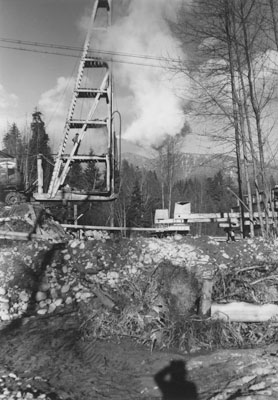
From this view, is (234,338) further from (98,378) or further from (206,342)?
(98,378)

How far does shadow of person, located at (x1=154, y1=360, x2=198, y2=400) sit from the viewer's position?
4094mm

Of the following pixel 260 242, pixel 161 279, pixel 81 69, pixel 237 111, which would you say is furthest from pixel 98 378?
pixel 81 69

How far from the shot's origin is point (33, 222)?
1066 centimetres

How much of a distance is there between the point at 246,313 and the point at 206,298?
2.03 feet

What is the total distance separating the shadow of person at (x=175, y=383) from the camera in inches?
161

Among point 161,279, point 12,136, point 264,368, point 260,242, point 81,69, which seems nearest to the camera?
point 264,368

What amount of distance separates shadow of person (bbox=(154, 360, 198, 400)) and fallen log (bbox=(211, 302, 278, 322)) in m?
1.10

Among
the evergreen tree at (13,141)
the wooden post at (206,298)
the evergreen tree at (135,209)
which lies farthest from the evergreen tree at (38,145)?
the wooden post at (206,298)

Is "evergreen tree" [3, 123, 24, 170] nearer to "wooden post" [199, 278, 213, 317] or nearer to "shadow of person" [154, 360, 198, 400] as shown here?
"wooden post" [199, 278, 213, 317]

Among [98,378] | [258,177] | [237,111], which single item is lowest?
[98,378]

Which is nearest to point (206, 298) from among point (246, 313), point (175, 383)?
point (246, 313)

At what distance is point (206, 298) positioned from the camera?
595 cm

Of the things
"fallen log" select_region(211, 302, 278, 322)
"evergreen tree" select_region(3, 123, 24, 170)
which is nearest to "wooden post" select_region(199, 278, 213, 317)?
"fallen log" select_region(211, 302, 278, 322)

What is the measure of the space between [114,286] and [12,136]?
33373 mm
